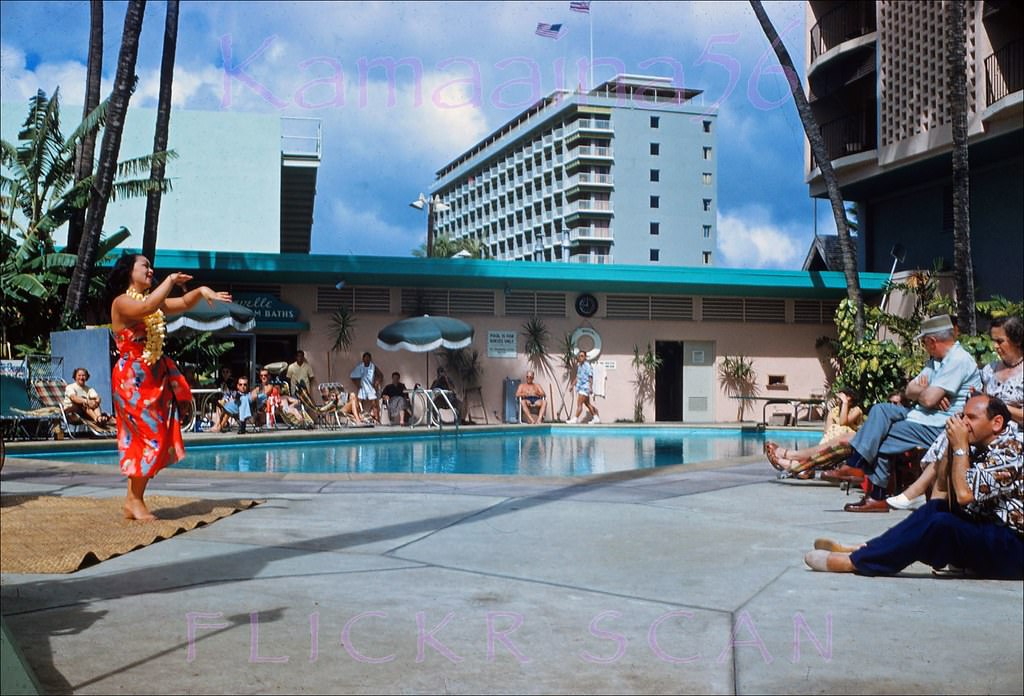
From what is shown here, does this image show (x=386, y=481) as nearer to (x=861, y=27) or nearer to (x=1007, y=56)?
(x=1007, y=56)

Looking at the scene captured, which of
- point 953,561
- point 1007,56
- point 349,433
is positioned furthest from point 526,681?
point 1007,56

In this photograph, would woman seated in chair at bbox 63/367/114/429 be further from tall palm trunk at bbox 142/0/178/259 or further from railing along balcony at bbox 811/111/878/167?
railing along balcony at bbox 811/111/878/167

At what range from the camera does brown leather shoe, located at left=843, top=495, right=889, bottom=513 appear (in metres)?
7.76

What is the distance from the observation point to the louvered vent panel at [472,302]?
24141mm

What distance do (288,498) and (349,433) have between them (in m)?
9.65

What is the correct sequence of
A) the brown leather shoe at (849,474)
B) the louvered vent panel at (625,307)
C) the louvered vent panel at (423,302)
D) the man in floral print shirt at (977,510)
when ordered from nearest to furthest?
the man in floral print shirt at (977,510)
the brown leather shoe at (849,474)
the louvered vent panel at (423,302)
the louvered vent panel at (625,307)

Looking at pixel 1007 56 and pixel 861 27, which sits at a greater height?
pixel 861 27

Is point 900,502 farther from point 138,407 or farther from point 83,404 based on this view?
point 83,404

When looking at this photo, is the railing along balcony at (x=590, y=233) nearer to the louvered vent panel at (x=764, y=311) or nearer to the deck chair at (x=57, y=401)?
the louvered vent panel at (x=764, y=311)

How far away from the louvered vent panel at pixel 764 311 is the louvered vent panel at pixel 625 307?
2.74 m

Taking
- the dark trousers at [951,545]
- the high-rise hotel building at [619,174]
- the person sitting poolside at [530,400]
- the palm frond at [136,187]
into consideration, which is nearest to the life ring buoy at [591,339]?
the person sitting poolside at [530,400]

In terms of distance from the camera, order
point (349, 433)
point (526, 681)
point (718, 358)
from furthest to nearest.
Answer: point (718, 358) → point (349, 433) → point (526, 681)

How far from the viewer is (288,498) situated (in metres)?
8.72

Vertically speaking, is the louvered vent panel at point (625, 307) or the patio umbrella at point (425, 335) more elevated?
the louvered vent panel at point (625, 307)
